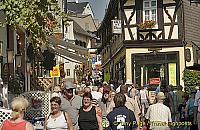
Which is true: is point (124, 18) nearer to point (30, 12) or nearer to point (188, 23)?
point (188, 23)

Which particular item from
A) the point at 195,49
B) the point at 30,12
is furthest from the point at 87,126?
the point at 195,49

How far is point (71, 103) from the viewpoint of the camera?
10555 mm

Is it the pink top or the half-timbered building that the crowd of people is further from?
the half-timbered building

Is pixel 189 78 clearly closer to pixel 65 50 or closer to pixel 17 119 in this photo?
pixel 65 50

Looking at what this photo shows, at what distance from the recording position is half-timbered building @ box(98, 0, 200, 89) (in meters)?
29.6

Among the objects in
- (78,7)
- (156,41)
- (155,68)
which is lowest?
(155,68)

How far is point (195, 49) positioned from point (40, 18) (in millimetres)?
21855

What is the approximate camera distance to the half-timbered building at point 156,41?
2956 centimetres

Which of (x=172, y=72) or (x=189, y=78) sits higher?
(x=172, y=72)

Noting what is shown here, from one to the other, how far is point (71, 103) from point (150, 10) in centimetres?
2043

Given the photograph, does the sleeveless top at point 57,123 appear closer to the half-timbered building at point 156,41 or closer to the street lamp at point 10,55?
the street lamp at point 10,55

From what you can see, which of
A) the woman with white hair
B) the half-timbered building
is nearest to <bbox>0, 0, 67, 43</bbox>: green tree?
the woman with white hair

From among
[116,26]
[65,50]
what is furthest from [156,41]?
[65,50]

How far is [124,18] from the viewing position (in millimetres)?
30469
